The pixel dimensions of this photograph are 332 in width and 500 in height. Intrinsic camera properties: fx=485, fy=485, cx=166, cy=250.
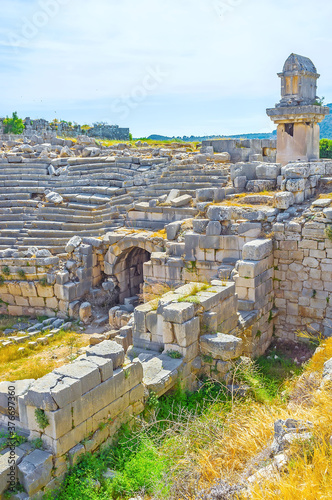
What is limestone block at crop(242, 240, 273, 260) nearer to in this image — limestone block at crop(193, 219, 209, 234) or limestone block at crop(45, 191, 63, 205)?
limestone block at crop(193, 219, 209, 234)

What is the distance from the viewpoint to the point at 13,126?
32.9m

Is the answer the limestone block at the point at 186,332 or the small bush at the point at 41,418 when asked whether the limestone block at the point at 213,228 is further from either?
the small bush at the point at 41,418

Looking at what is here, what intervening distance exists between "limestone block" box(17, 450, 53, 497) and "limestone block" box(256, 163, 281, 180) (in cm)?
919

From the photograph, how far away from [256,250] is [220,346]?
2.87 metres

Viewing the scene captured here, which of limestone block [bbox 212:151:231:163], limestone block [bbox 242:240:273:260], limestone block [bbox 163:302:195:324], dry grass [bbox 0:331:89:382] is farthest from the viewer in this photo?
limestone block [bbox 212:151:231:163]

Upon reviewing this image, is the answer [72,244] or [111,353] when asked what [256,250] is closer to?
[111,353]

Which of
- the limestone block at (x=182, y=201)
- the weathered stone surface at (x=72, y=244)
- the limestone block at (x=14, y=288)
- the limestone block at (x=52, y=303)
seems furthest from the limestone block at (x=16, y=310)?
the limestone block at (x=182, y=201)

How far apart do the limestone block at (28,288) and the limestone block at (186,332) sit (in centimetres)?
752

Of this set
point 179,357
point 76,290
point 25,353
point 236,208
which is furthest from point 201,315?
point 76,290

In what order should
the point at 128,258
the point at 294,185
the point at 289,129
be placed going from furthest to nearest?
the point at 128,258 < the point at 289,129 < the point at 294,185

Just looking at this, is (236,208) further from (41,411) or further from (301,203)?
(41,411)

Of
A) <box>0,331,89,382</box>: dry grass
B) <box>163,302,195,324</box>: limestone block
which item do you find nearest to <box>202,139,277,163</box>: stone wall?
<box>0,331,89,382</box>: dry grass

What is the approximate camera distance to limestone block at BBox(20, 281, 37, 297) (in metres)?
13.6

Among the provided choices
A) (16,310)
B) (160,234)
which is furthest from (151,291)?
(16,310)
